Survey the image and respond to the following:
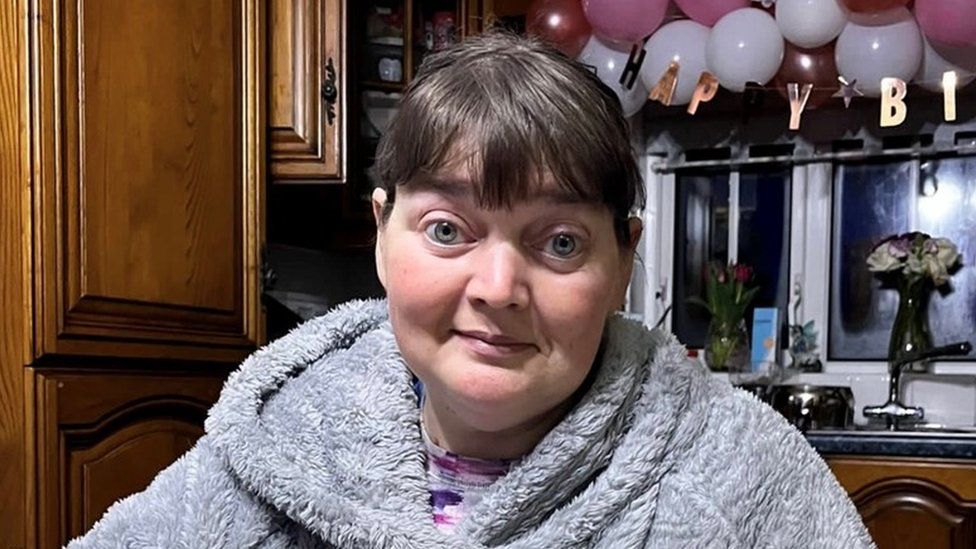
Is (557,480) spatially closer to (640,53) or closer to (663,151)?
(640,53)

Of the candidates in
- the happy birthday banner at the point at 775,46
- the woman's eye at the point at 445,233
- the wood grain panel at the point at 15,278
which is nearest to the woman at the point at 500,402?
the woman's eye at the point at 445,233

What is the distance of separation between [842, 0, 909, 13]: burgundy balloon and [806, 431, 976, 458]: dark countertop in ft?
2.78

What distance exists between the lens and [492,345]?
81cm

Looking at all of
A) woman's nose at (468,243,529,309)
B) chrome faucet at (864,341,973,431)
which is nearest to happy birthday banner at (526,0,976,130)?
chrome faucet at (864,341,973,431)

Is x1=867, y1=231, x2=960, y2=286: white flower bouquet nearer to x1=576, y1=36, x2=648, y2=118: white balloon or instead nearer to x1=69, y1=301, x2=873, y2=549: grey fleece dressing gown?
x1=576, y1=36, x2=648, y2=118: white balloon

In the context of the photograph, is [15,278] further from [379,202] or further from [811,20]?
[811,20]

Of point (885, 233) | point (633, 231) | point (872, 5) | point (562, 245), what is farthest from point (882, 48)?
point (562, 245)

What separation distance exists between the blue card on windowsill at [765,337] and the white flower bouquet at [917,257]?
0.95 feet

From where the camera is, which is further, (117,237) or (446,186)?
(117,237)

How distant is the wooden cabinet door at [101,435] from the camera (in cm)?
148

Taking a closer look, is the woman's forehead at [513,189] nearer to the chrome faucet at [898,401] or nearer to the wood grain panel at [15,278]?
the wood grain panel at [15,278]

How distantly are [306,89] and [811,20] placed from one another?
1045 millimetres

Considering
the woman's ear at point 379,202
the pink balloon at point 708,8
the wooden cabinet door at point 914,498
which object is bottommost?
the wooden cabinet door at point 914,498

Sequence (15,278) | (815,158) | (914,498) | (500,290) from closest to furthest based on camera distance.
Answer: (500,290) < (15,278) < (914,498) < (815,158)
